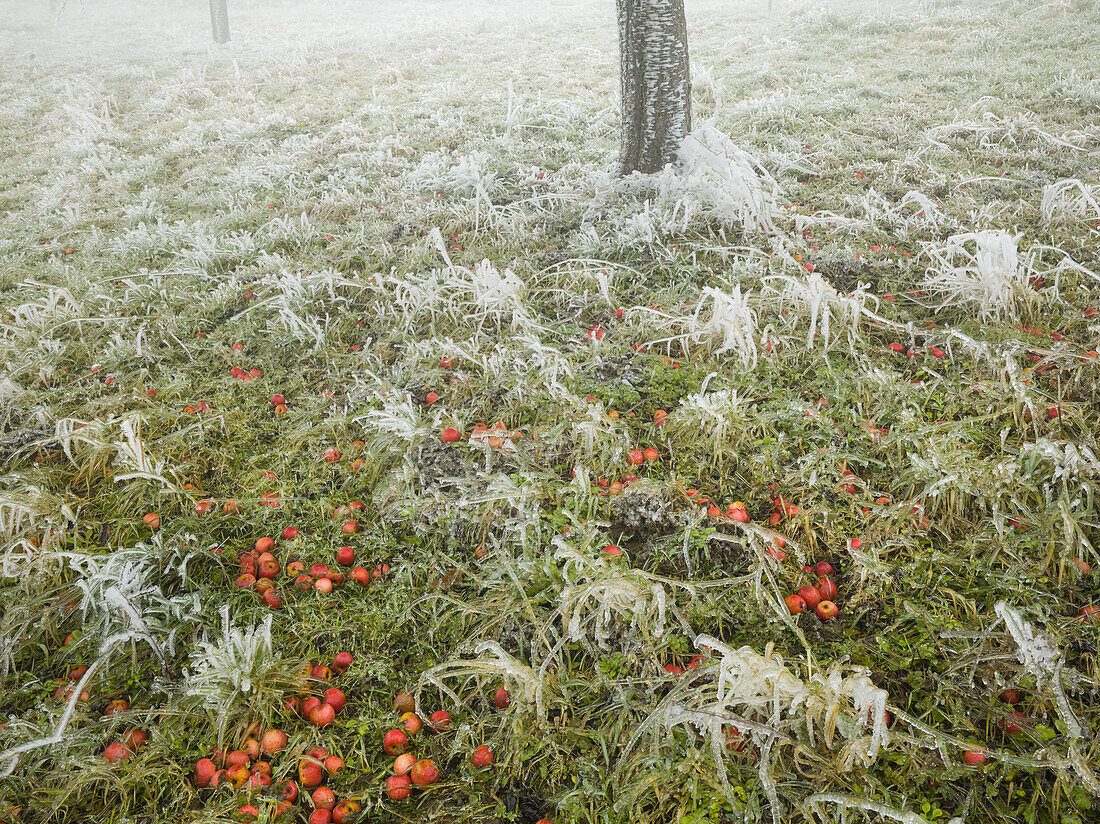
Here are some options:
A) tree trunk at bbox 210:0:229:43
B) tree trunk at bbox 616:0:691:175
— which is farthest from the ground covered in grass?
tree trunk at bbox 210:0:229:43

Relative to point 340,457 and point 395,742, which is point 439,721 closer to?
point 395,742

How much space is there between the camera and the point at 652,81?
4.93m

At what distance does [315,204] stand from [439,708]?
18.7ft

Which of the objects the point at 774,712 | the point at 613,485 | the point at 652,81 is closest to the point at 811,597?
the point at 774,712

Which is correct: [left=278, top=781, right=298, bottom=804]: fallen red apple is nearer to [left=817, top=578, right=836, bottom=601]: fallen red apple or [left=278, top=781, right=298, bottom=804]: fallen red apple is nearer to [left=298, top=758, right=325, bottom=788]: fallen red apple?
[left=298, top=758, right=325, bottom=788]: fallen red apple

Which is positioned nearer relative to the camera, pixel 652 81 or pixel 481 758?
pixel 481 758

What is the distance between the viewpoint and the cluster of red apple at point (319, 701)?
89.3 inches

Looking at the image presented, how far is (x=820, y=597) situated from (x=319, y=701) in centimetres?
217

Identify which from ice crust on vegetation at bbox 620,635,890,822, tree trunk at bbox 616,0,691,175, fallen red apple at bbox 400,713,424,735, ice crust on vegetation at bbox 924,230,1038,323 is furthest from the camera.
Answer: tree trunk at bbox 616,0,691,175

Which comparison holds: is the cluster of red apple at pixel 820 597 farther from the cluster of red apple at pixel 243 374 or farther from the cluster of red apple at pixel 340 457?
the cluster of red apple at pixel 243 374

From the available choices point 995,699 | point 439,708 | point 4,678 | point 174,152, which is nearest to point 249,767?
point 439,708

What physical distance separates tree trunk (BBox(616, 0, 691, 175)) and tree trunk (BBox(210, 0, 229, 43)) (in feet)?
57.2

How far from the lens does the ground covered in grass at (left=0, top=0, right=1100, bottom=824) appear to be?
2041mm

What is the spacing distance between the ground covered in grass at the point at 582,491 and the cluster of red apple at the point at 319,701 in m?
0.03
